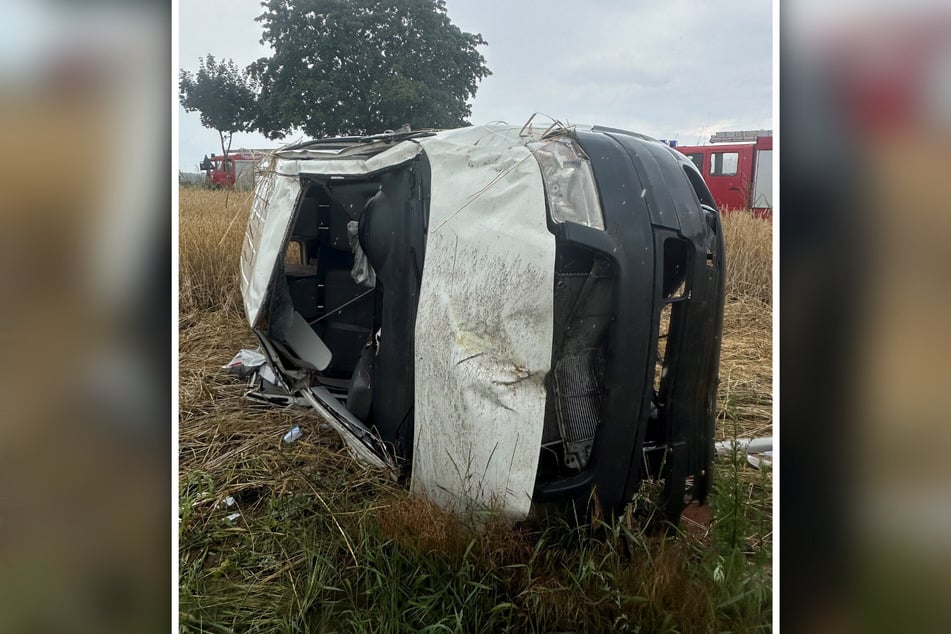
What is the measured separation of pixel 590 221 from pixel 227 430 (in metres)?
2.04

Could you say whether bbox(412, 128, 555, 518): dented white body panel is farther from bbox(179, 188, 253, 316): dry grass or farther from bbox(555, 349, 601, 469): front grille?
bbox(179, 188, 253, 316): dry grass

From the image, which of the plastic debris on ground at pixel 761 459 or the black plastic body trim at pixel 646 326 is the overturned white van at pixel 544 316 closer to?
the black plastic body trim at pixel 646 326

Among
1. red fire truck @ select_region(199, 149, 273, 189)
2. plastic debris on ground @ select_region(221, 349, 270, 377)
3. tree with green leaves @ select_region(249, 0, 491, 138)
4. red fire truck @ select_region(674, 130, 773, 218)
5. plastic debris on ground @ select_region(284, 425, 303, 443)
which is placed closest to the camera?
red fire truck @ select_region(674, 130, 773, 218)

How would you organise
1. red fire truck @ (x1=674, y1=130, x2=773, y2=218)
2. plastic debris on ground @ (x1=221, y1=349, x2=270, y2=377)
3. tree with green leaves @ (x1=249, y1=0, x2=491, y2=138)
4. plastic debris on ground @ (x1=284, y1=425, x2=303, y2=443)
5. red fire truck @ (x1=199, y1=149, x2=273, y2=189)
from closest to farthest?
red fire truck @ (x1=674, y1=130, x2=773, y2=218)
red fire truck @ (x1=199, y1=149, x2=273, y2=189)
tree with green leaves @ (x1=249, y1=0, x2=491, y2=138)
plastic debris on ground @ (x1=284, y1=425, x2=303, y2=443)
plastic debris on ground @ (x1=221, y1=349, x2=270, y2=377)

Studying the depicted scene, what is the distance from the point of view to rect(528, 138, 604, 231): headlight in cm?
172

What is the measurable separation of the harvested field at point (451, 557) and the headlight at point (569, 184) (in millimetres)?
458

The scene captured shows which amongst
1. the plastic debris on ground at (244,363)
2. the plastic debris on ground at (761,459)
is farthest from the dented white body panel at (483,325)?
the plastic debris on ground at (244,363)

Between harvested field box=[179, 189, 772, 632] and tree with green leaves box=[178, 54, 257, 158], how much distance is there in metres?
0.23

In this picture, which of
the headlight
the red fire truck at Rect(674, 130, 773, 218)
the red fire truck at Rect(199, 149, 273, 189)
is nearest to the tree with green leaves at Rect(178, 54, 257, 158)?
the red fire truck at Rect(199, 149, 273, 189)

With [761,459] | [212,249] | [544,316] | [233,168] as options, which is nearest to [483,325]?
[544,316]

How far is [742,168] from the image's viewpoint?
2.11m

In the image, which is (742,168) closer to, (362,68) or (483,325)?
(483,325)
